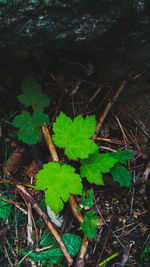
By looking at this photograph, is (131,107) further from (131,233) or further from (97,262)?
(97,262)

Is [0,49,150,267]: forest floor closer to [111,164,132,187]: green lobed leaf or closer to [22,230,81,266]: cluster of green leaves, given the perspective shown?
[22,230,81,266]: cluster of green leaves

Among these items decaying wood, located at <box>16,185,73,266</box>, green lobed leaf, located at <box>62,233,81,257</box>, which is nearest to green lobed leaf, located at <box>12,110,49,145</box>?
decaying wood, located at <box>16,185,73,266</box>

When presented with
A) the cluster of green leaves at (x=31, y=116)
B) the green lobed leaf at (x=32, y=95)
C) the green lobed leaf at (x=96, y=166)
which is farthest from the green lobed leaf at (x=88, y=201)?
the green lobed leaf at (x=32, y=95)

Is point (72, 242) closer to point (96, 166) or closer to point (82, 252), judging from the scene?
point (82, 252)

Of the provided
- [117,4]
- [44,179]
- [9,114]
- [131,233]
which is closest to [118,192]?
[131,233]

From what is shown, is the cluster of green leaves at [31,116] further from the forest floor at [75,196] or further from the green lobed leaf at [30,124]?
the forest floor at [75,196]

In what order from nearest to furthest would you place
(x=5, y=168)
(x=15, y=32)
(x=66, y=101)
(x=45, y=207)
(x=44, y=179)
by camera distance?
(x=15, y=32) < (x=44, y=179) < (x=45, y=207) < (x=5, y=168) < (x=66, y=101)
